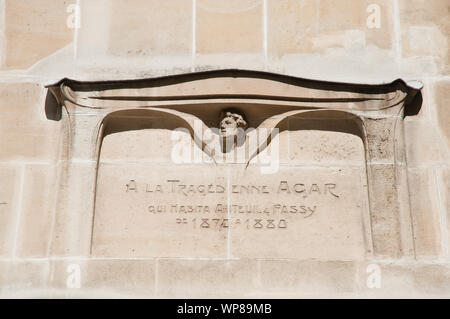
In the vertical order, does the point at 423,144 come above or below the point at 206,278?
above

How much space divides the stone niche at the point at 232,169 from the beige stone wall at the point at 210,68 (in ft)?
0.69

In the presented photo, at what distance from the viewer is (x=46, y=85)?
23.7ft

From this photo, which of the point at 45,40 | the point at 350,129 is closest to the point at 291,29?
the point at 350,129

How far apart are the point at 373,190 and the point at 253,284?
1610mm

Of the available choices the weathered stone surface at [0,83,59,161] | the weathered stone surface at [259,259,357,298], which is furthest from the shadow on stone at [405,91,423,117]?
the weathered stone surface at [0,83,59,161]

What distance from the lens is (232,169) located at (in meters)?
7.25

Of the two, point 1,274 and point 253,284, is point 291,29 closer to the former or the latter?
point 253,284

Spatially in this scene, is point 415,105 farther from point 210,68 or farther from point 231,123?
point 210,68

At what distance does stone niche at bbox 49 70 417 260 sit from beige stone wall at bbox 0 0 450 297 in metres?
0.21

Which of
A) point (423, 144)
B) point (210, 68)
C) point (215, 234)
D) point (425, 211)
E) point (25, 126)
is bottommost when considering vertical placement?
point (215, 234)

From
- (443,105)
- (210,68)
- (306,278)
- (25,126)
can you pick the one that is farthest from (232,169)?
(443,105)

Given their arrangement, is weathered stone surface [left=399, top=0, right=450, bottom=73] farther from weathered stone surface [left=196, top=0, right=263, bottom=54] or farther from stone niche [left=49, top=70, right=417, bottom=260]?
weathered stone surface [left=196, top=0, right=263, bottom=54]

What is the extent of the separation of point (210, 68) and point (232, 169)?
114cm

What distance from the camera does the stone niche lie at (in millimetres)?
6961
